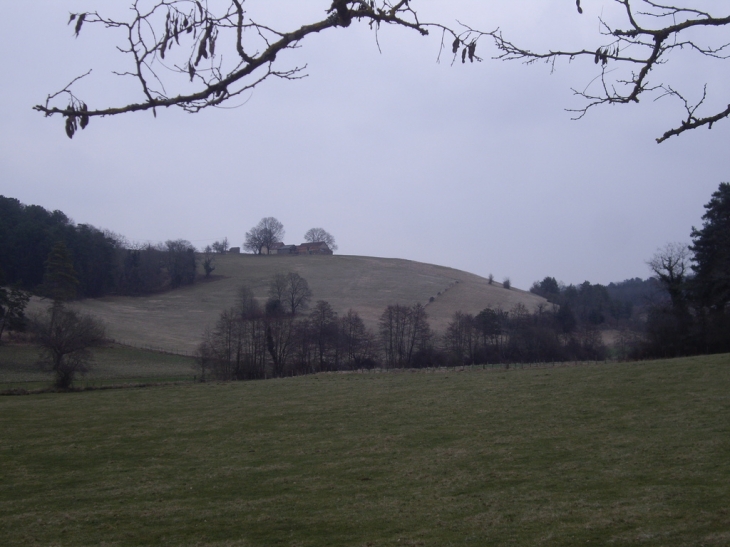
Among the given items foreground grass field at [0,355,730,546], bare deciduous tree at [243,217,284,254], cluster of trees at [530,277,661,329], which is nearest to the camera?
foreground grass field at [0,355,730,546]

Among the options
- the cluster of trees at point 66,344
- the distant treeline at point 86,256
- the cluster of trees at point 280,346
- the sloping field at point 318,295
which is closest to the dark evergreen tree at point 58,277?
the distant treeline at point 86,256

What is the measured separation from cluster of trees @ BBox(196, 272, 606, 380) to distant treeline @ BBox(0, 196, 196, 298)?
20.6 m

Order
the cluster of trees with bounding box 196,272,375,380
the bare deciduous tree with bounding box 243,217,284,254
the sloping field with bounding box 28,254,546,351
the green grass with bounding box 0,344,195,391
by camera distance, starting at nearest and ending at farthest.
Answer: the green grass with bounding box 0,344,195,391 < the cluster of trees with bounding box 196,272,375,380 < the sloping field with bounding box 28,254,546,351 < the bare deciduous tree with bounding box 243,217,284,254

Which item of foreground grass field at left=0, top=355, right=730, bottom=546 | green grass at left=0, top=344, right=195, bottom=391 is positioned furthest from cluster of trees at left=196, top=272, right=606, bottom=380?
foreground grass field at left=0, top=355, right=730, bottom=546

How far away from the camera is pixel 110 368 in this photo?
4134 centimetres

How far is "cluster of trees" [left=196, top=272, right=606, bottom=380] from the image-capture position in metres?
40.8

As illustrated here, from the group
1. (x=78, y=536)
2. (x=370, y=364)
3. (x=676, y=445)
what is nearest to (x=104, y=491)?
(x=78, y=536)

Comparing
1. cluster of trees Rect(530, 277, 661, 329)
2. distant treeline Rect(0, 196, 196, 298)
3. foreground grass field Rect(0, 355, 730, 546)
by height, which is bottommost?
foreground grass field Rect(0, 355, 730, 546)

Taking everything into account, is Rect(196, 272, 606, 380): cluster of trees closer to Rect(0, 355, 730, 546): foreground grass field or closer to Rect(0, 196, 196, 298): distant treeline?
Rect(0, 355, 730, 546): foreground grass field

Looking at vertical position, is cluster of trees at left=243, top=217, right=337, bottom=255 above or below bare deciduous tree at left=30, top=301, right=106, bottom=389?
above

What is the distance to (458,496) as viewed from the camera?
10922mm

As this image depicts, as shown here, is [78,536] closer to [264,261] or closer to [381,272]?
[381,272]

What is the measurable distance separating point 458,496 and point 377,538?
9.16ft

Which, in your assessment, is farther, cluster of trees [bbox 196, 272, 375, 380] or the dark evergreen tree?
the dark evergreen tree
